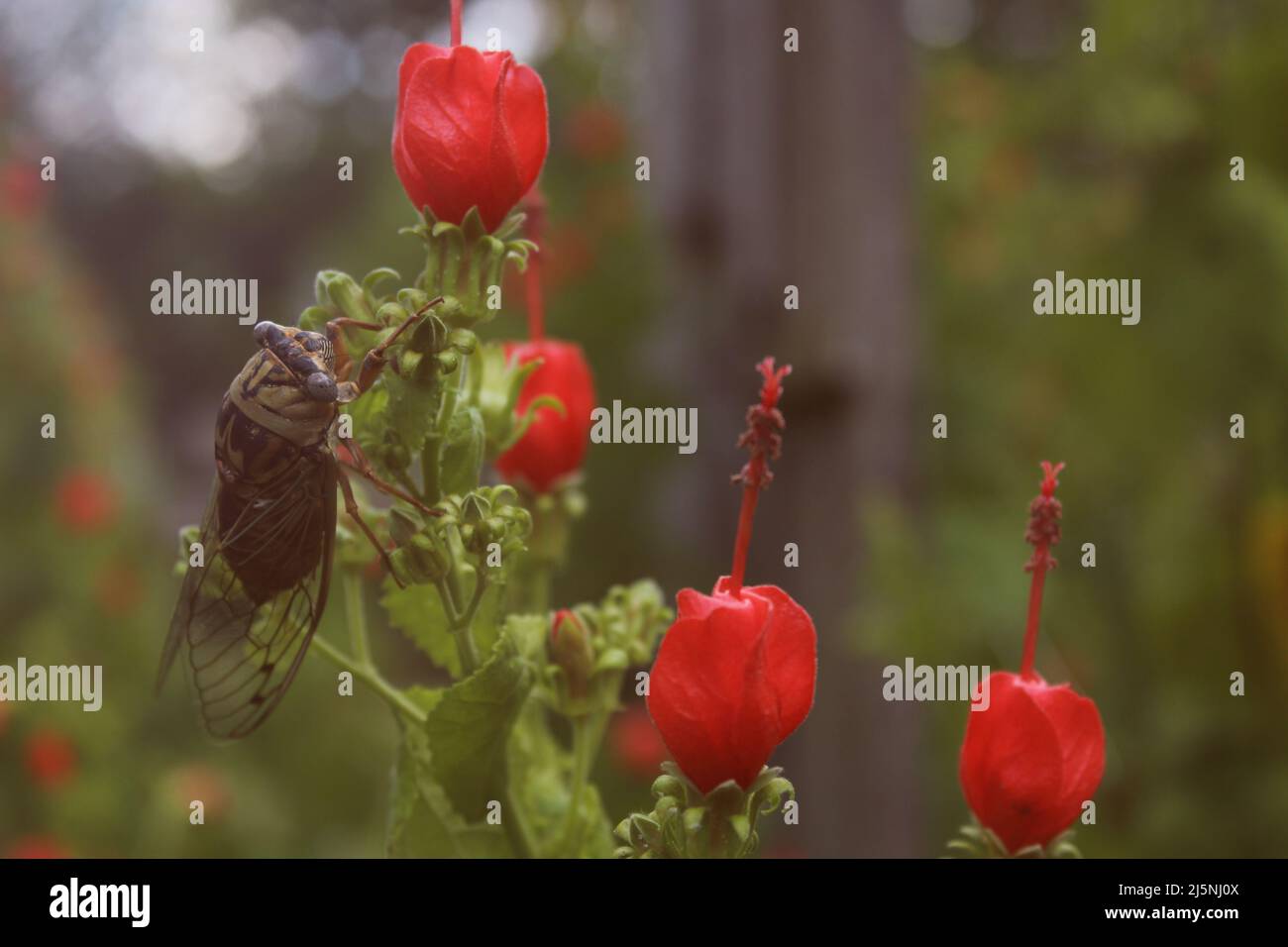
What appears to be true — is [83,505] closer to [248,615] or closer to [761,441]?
[248,615]

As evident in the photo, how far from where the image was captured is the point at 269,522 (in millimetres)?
500

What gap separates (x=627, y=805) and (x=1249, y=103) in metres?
1.21

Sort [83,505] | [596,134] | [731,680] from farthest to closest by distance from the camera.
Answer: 1. [596,134]
2. [83,505]
3. [731,680]

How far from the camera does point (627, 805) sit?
183 centimetres

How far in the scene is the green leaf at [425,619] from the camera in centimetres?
56

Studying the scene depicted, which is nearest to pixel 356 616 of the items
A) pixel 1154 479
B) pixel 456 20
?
pixel 456 20

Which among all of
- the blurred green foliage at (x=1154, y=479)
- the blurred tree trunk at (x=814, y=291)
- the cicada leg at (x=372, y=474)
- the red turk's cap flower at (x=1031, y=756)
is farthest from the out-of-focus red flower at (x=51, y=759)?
the red turk's cap flower at (x=1031, y=756)

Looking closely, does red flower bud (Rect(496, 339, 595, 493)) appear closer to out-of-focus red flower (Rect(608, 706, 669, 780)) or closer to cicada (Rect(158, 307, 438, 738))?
cicada (Rect(158, 307, 438, 738))

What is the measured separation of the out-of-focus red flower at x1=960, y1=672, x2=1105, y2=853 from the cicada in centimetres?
24

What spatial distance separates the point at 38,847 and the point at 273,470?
124 centimetres

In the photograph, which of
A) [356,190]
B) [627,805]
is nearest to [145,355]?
[356,190]

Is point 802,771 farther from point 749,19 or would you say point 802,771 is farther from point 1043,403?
point 749,19

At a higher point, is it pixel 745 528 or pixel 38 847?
pixel 745 528

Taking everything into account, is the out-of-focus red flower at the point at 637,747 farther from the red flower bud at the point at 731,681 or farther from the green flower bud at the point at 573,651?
the red flower bud at the point at 731,681
